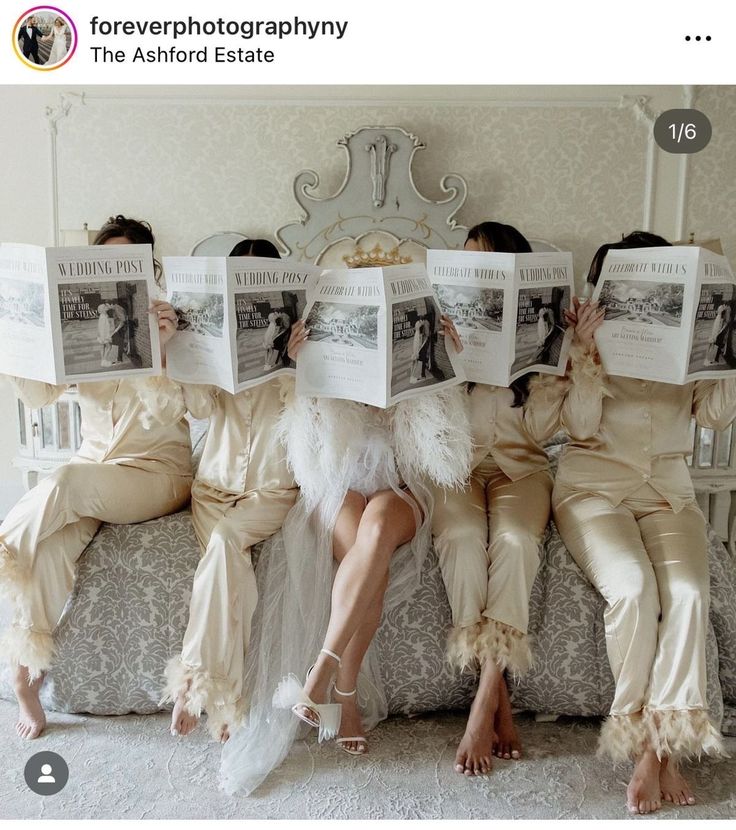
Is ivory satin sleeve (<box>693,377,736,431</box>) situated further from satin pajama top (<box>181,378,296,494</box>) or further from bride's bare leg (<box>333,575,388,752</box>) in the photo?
satin pajama top (<box>181,378,296,494</box>)

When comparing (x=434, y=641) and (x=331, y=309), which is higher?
(x=331, y=309)

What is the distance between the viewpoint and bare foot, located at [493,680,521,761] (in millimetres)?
1708

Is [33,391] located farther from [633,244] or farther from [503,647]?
[633,244]

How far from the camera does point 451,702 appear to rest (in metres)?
1.87

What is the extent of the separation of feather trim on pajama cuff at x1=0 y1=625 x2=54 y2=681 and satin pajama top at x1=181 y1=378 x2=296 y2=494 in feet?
1.63

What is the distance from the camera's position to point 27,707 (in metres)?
1.78

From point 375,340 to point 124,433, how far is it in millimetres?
701

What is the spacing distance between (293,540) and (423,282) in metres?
0.64

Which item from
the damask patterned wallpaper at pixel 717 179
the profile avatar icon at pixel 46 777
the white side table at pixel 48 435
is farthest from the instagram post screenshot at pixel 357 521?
the damask patterned wallpaper at pixel 717 179

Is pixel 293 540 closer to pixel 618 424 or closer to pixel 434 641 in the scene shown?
pixel 434 641

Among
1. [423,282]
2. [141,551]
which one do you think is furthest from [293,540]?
[423,282]
